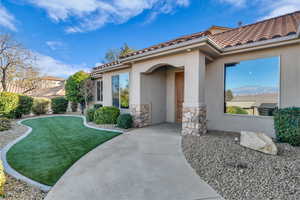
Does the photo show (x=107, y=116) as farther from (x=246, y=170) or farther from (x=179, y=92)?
(x=246, y=170)

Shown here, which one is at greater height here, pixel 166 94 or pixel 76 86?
pixel 76 86

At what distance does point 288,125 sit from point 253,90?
194cm

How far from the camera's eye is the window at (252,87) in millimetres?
5340

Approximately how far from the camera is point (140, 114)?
7125 mm

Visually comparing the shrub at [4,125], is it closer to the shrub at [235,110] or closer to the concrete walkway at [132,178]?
the concrete walkway at [132,178]

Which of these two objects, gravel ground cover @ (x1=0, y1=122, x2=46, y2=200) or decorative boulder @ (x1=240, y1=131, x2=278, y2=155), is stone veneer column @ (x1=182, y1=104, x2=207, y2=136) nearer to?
decorative boulder @ (x1=240, y1=131, x2=278, y2=155)

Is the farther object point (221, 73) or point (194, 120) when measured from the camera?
point (221, 73)

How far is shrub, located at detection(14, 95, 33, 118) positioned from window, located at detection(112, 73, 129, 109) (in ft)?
26.9

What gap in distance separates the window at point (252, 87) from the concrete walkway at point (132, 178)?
364 cm

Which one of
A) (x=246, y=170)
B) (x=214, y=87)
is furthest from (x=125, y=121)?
(x=246, y=170)

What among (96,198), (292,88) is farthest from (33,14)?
(292,88)

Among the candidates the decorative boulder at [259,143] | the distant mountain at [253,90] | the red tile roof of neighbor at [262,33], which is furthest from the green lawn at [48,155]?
the distant mountain at [253,90]

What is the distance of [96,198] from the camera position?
222cm

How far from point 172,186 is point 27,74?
81.3 ft
